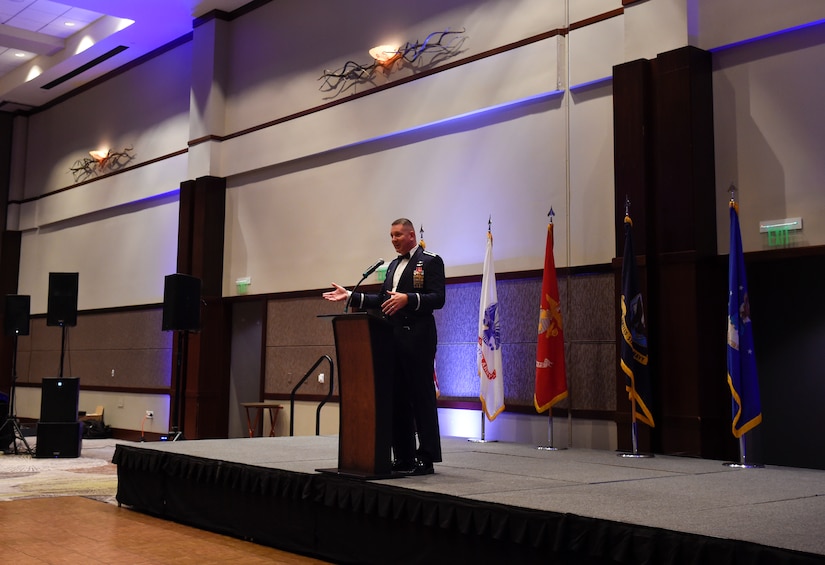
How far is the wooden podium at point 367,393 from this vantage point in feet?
13.8

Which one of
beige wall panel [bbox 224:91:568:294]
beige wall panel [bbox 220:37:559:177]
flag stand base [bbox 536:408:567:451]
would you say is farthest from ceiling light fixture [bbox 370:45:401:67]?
flag stand base [bbox 536:408:567:451]

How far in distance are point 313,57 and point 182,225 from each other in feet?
9.29

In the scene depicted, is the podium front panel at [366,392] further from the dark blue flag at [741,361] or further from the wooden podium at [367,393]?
the dark blue flag at [741,361]

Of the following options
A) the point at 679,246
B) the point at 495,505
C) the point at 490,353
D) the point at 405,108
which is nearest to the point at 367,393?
the point at 495,505

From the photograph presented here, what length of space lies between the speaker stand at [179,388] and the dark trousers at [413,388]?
14.1 ft

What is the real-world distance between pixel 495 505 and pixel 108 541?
2.33 meters

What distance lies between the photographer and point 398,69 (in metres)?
8.73


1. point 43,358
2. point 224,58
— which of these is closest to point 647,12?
point 224,58

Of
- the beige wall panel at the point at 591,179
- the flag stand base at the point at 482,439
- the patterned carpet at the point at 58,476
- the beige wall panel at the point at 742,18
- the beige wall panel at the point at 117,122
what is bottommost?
the patterned carpet at the point at 58,476

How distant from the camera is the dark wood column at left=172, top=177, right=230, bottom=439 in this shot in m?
10.3

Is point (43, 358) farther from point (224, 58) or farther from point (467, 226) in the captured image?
point (467, 226)

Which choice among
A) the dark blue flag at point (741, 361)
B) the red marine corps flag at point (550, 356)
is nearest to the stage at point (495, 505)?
the dark blue flag at point (741, 361)

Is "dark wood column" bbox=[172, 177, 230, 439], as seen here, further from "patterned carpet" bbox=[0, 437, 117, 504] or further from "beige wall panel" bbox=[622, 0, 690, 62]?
"beige wall panel" bbox=[622, 0, 690, 62]

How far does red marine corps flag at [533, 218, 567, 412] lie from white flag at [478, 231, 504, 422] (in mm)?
418
